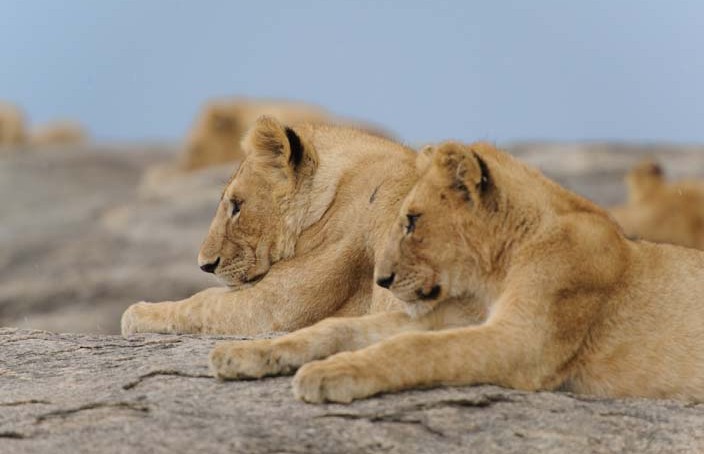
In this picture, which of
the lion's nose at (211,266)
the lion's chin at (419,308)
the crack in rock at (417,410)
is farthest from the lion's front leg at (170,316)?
the crack in rock at (417,410)

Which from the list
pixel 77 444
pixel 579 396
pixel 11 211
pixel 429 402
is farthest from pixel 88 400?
pixel 11 211

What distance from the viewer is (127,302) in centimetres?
1277

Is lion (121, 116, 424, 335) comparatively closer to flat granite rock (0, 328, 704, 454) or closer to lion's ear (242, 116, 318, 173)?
lion's ear (242, 116, 318, 173)

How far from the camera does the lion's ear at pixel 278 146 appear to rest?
221 inches

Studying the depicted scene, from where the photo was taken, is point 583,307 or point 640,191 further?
point 640,191

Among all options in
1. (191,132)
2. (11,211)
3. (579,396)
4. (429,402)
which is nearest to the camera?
(429,402)

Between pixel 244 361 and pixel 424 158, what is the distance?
3.66 feet

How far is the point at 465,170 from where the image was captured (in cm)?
439

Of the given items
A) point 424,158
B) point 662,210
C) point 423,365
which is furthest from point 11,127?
point 423,365

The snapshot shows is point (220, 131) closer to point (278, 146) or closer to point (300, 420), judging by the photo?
point (278, 146)

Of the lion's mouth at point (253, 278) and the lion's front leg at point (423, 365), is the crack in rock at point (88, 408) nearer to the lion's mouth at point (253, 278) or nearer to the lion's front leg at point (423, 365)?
the lion's front leg at point (423, 365)

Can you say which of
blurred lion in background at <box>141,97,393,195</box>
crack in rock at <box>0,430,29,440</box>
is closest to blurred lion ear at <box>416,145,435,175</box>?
crack in rock at <box>0,430,29,440</box>

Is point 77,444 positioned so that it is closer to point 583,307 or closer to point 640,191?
point 583,307

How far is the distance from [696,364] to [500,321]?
774mm
